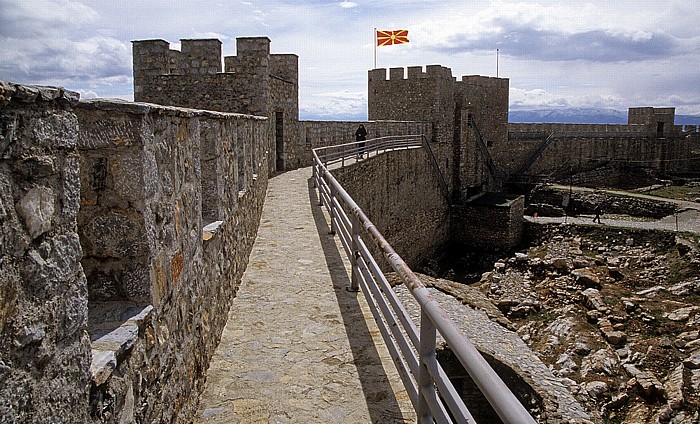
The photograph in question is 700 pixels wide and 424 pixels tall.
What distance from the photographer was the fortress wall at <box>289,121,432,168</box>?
17.8m

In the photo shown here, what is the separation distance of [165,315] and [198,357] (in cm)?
97

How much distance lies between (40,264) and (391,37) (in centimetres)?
2638

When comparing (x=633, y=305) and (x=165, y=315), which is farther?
(x=633, y=305)

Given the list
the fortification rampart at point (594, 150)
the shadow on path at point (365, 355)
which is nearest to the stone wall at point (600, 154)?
the fortification rampart at point (594, 150)

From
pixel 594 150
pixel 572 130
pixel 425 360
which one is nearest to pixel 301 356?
pixel 425 360

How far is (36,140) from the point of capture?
1471 mm

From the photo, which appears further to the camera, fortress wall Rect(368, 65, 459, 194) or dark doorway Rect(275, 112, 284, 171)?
fortress wall Rect(368, 65, 459, 194)

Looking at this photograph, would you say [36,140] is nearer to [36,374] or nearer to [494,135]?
[36,374]

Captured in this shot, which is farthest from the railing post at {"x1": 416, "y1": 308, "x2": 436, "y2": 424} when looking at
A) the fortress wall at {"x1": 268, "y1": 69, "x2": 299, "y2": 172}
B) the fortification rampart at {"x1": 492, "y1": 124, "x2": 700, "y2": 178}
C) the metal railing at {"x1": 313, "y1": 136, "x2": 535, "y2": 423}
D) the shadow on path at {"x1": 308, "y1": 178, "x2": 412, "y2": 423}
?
the fortification rampart at {"x1": 492, "y1": 124, "x2": 700, "y2": 178}

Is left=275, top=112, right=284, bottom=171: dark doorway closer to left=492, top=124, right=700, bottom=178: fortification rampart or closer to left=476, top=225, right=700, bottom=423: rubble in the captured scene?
left=476, top=225, right=700, bottom=423: rubble

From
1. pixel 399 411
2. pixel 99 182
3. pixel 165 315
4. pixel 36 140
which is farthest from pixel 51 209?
pixel 399 411

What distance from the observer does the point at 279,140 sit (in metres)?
16.7

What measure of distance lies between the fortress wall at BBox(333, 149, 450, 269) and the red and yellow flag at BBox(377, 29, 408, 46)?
640 centimetres

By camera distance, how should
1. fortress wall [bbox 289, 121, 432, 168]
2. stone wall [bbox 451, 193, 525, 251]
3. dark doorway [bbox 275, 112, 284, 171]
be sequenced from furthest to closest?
stone wall [bbox 451, 193, 525, 251] → fortress wall [bbox 289, 121, 432, 168] → dark doorway [bbox 275, 112, 284, 171]
